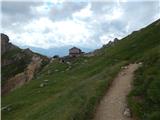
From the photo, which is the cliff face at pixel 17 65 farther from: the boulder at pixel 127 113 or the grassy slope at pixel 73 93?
the boulder at pixel 127 113

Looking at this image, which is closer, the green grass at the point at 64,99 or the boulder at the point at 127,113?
the boulder at the point at 127,113

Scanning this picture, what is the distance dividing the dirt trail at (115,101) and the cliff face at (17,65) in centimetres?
8245

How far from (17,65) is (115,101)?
4883 inches

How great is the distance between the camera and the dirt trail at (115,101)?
34.8 meters

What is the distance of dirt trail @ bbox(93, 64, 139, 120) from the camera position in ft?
114

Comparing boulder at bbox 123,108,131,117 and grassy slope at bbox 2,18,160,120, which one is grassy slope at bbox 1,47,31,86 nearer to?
grassy slope at bbox 2,18,160,120

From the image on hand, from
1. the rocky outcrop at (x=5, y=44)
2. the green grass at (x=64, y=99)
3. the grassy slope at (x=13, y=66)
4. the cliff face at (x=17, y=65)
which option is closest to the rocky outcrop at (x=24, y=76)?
the cliff face at (x=17, y=65)

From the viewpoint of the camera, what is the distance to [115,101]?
3806cm

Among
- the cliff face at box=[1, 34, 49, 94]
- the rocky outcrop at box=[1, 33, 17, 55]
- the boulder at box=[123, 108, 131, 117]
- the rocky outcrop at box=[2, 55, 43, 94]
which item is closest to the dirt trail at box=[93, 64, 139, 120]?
the boulder at box=[123, 108, 131, 117]

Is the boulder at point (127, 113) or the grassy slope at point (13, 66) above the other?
the grassy slope at point (13, 66)

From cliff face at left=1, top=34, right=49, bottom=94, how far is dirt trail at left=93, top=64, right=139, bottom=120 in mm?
82451

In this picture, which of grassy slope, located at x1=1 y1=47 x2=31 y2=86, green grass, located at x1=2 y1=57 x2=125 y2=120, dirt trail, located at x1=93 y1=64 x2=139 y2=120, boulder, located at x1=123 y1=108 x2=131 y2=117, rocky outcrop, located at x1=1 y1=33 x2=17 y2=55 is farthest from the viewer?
rocky outcrop, located at x1=1 y1=33 x2=17 y2=55

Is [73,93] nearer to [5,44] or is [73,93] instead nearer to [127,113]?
[127,113]

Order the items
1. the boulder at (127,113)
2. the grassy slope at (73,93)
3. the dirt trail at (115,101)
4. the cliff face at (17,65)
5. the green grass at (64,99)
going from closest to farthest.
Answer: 1. the boulder at (127,113)
2. the dirt trail at (115,101)
3. the green grass at (64,99)
4. the grassy slope at (73,93)
5. the cliff face at (17,65)
